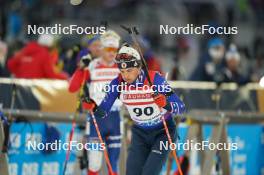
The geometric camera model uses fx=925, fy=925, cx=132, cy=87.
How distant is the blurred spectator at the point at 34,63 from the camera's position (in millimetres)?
15602

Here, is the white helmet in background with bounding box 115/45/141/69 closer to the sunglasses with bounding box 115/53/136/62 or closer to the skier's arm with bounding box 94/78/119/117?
the sunglasses with bounding box 115/53/136/62

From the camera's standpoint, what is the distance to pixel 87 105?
13195 millimetres

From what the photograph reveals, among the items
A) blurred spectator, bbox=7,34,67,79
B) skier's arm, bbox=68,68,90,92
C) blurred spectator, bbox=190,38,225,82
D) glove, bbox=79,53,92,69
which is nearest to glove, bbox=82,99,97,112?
skier's arm, bbox=68,68,90,92

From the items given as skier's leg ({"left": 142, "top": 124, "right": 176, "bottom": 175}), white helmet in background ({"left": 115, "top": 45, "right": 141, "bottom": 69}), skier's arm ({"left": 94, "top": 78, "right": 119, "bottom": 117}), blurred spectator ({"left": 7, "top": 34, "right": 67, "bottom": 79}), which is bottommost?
skier's leg ({"left": 142, "top": 124, "right": 176, "bottom": 175})

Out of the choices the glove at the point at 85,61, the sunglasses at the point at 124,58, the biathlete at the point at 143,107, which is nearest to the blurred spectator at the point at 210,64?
the glove at the point at 85,61

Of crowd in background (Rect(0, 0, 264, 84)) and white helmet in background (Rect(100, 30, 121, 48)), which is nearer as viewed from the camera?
white helmet in background (Rect(100, 30, 121, 48))

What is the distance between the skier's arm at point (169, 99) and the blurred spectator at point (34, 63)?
14.7 ft

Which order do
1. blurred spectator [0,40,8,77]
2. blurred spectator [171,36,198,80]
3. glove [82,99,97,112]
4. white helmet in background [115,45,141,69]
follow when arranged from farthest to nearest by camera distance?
blurred spectator [171,36,198,80]
blurred spectator [0,40,8,77]
glove [82,99,97,112]
white helmet in background [115,45,141,69]

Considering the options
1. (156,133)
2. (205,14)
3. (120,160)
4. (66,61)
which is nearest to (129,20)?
(205,14)

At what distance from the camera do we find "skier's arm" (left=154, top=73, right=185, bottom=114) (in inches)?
442

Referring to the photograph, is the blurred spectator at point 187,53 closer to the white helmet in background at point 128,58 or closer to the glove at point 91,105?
the glove at point 91,105

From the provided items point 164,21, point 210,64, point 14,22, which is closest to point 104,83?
point 210,64

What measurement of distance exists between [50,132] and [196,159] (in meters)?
2.74

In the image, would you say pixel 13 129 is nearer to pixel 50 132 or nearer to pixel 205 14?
pixel 50 132
